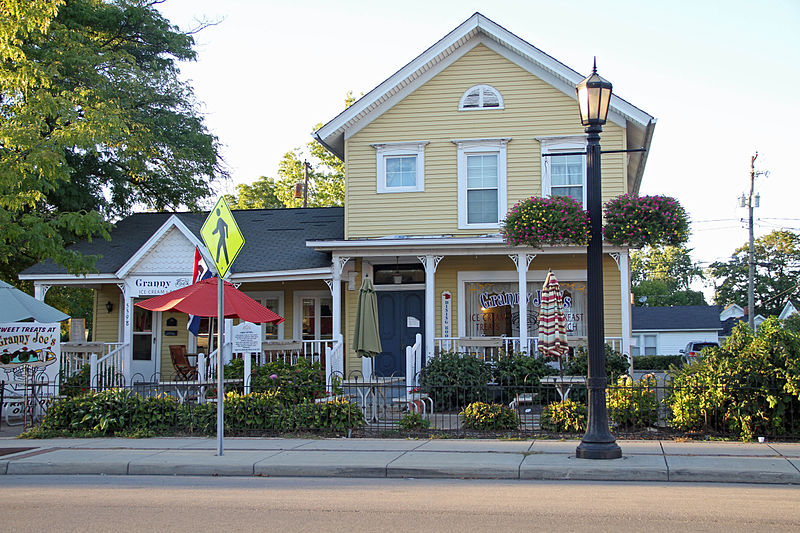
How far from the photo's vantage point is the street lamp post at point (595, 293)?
9.55 meters

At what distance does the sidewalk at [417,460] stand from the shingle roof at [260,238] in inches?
282

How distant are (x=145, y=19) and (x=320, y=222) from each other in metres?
8.40

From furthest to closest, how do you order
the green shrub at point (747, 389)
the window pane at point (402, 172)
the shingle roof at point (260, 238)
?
the shingle roof at point (260, 238), the window pane at point (402, 172), the green shrub at point (747, 389)

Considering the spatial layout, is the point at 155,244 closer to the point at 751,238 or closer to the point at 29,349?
the point at 29,349

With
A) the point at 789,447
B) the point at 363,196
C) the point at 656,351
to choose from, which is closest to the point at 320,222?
the point at 363,196

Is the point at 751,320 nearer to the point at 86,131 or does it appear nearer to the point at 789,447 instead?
the point at 789,447

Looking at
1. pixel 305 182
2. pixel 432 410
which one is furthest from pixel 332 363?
pixel 305 182

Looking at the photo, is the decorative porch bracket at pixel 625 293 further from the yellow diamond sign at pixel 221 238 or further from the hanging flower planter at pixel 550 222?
the yellow diamond sign at pixel 221 238

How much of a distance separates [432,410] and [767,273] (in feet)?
174

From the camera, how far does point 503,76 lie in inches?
701

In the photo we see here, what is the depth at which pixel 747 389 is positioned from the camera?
1080cm

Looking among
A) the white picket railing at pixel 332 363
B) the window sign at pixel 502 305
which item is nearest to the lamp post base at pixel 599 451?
the white picket railing at pixel 332 363

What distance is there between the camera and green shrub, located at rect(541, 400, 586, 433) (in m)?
11.6

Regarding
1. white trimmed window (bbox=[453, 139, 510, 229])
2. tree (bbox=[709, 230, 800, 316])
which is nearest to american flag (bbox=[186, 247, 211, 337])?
white trimmed window (bbox=[453, 139, 510, 229])
